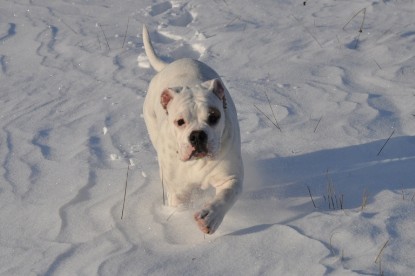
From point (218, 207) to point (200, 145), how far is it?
37cm

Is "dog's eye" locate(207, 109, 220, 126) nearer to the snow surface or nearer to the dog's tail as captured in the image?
the snow surface

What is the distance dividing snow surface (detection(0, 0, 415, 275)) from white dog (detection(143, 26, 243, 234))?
7.6 inches

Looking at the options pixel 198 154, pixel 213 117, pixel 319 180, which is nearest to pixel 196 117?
pixel 213 117

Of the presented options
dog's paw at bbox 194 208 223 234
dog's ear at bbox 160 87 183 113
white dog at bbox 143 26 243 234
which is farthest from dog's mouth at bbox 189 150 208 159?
dog's ear at bbox 160 87 183 113

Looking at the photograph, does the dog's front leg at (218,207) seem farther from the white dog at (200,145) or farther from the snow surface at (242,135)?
the snow surface at (242,135)

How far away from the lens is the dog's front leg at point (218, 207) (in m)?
4.24

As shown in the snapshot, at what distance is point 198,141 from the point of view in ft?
14.5

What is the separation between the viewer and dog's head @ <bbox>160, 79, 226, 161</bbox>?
4449mm

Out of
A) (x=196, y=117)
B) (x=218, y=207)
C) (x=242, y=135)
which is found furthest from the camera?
(x=242, y=135)

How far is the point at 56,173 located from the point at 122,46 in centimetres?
317

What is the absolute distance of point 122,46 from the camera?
859 cm

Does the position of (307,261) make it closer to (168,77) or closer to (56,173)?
(168,77)

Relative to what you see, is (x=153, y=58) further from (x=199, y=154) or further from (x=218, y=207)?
(x=218, y=207)

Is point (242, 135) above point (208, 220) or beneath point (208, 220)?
beneath
